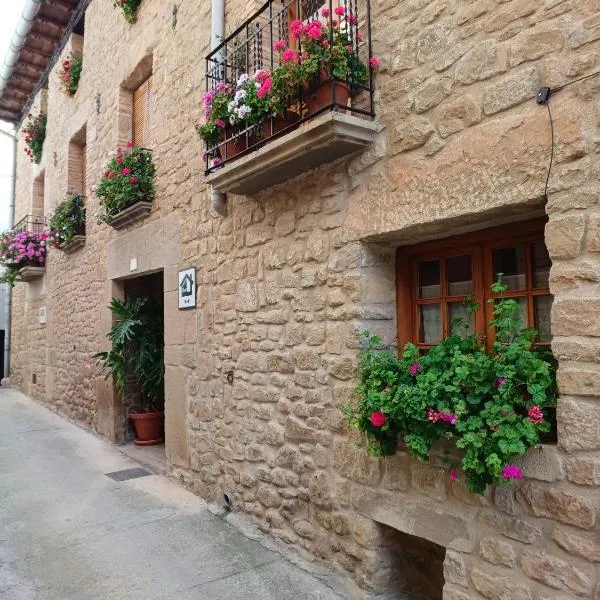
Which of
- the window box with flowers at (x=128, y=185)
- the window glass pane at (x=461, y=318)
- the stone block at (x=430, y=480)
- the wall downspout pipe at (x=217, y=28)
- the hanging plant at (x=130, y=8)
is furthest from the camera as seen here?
the hanging plant at (x=130, y=8)

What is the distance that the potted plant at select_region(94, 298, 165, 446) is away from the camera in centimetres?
628

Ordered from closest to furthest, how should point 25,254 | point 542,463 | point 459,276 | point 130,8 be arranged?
point 542,463
point 459,276
point 130,8
point 25,254

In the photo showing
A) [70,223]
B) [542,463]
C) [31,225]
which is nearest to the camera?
[542,463]

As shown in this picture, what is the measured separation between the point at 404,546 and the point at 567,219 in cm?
200

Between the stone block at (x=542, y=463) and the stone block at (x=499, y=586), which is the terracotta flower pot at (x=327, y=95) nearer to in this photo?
the stone block at (x=542, y=463)

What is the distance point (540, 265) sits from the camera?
96.5 inches

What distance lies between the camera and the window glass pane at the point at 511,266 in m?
2.52

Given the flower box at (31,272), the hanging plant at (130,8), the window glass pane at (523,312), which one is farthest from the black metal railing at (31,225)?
the window glass pane at (523,312)

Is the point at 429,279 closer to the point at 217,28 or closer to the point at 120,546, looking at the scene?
the point at 120,546

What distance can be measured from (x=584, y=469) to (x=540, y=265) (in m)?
0.90

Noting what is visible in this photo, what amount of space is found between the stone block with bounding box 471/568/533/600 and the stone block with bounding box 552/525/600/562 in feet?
0.88

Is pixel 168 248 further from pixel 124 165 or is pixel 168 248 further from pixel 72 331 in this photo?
pixel 72 331

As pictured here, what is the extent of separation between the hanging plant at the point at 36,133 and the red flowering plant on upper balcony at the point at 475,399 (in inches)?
386

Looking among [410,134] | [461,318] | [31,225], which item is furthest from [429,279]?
[31,225]
